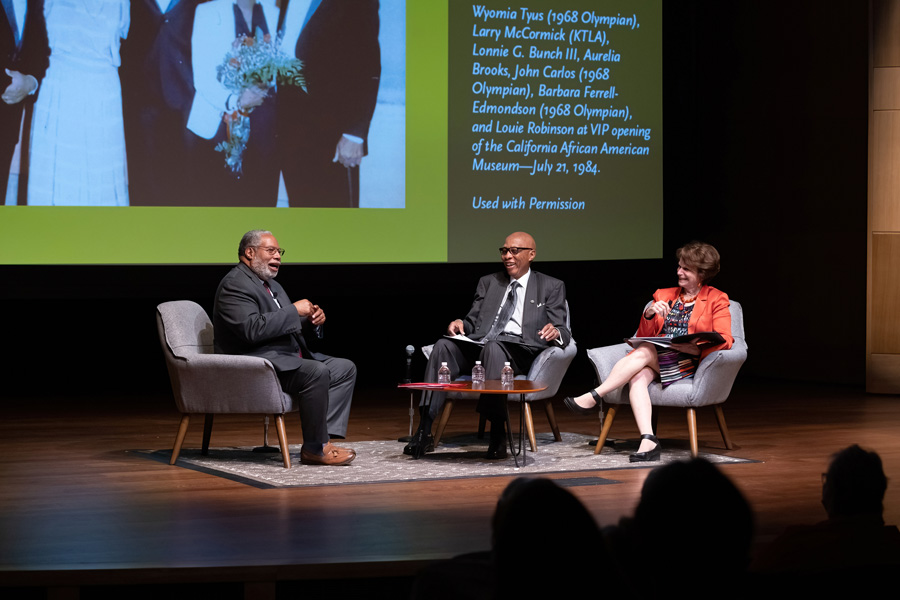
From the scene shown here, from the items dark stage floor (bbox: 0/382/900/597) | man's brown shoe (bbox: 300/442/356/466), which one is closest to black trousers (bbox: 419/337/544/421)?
man's brown shoe (bbox: 300/442/356/466)

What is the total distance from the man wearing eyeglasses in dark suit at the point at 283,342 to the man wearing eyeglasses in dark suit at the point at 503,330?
16.7 inches

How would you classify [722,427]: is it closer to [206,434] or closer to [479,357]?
[479,357]

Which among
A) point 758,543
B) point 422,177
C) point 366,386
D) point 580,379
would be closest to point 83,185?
point 422,177

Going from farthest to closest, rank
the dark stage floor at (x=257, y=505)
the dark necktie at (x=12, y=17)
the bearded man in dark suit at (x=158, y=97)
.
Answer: the bearded man in dark suit at (x=158, y=97), the dark necktie at (x=12, y=17), the dark stage floor at (x=257, y=505)

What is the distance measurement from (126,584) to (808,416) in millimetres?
4883

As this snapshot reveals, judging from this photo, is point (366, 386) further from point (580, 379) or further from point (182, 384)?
point (182, 384)

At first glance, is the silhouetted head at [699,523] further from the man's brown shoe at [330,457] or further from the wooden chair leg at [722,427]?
the wooden chair leg at [722,427]

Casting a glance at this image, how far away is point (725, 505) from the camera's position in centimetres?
166

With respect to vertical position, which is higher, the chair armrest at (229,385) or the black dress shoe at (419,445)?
the chair armrest at (229,385)

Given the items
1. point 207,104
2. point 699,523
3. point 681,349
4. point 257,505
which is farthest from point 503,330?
point 699,523

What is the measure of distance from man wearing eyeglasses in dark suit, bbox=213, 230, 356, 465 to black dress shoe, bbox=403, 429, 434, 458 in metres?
0.31

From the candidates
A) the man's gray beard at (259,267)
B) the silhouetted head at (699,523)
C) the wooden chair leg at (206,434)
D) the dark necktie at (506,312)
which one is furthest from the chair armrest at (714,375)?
the silhouetted head at (699,523)

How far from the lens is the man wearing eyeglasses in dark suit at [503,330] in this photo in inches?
217

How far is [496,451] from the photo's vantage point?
5.51 m
